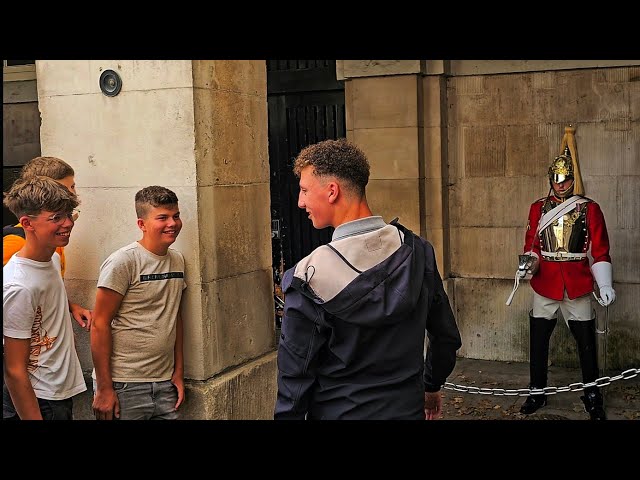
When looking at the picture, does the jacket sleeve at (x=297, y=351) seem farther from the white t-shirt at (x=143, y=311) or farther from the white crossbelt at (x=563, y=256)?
the white crossbelt at (x=563, y=256)

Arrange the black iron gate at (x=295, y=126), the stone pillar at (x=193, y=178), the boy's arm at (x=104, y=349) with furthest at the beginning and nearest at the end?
the black iron gate at (x=295, y=126) < the stone pillar at (x=193, y=178) < the boy's arm at (x=104, y=349)

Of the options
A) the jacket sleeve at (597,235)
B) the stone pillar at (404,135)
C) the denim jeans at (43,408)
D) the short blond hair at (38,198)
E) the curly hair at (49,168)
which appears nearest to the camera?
the short blond hair at (38,198)

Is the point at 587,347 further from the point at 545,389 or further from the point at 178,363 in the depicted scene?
the point at 178,363

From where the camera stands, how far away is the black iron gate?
29.8ft

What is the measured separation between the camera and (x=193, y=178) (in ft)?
13.7

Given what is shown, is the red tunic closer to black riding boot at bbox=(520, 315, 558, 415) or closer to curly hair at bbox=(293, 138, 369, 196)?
black riding boot at bbox=(520, 315, 558, 415)

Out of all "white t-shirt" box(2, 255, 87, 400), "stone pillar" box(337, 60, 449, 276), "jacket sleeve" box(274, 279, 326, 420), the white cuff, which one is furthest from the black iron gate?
"jacket sleeve" box(274, 279, 326, 420)

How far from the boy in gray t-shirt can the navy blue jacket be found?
3.61 feet

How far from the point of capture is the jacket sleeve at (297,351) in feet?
9.90

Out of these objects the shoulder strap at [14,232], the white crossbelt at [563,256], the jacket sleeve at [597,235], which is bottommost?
the white crossbelt at [563,256]

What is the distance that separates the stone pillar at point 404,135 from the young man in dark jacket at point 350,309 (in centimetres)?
518

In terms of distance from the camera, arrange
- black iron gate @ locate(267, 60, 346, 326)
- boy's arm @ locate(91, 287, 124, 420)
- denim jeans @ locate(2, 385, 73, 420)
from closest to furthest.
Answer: denim jeans @ locate(2, 385, 73, 420)
boy's arm @ locate(91, 287, 124, 420)
black iron gate @ locate(267, 60, 346, 326)

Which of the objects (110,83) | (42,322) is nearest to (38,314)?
(42,322)

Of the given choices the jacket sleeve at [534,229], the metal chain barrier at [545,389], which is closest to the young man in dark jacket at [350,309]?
the metal chain barrier at [545,389]
